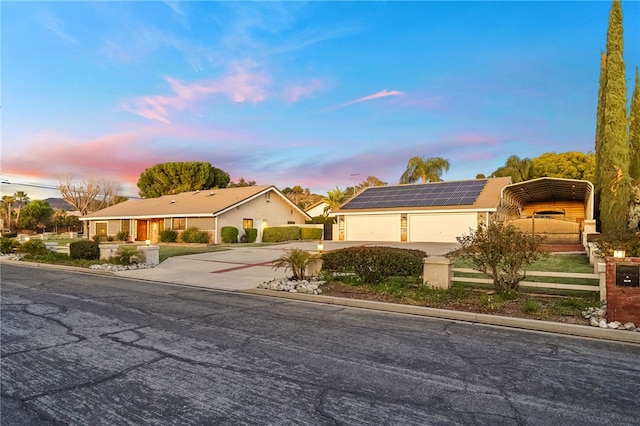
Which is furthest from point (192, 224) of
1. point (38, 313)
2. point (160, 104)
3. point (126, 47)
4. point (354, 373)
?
point (354, 373)

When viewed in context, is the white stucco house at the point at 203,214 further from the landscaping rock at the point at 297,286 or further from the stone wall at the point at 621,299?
the stone wall at the point at 621,299

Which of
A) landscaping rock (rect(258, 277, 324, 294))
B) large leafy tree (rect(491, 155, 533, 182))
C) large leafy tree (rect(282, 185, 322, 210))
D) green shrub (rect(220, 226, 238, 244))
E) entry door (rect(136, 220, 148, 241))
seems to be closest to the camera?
landscaping rock (rect(258, 277, 324, 294))

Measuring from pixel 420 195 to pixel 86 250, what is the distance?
2490cm

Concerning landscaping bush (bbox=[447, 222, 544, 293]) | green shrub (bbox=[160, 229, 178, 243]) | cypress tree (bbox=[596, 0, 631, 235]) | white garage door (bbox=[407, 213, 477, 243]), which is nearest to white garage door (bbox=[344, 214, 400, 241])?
white garage door (bbox=[407, 213, 477, 243])

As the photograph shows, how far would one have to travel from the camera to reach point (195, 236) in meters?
31.2

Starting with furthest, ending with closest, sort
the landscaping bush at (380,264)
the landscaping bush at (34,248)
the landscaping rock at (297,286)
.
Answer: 1. the landscaping bush at (34,248)
2. the landscaping bush at (380,264)
3. the landscaping rock at (297,286)

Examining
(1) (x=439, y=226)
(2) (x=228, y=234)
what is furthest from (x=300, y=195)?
(1) (x=439, y=226)

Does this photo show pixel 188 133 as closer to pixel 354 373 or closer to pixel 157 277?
pixel 157 277

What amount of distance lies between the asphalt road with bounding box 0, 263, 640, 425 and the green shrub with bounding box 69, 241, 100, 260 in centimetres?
1103

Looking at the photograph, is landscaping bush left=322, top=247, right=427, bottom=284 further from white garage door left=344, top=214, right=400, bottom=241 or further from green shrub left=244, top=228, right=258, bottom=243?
green shrub left=244, top=228, right=258, bottom=243

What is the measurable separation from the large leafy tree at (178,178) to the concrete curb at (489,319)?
154 ft

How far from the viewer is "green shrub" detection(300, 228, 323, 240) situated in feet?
130

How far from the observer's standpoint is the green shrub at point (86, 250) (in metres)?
18.2

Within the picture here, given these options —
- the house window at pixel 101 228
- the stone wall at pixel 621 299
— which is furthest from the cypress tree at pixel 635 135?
the house window at pixel 101 228
